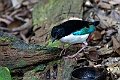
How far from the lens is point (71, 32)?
4.81 m

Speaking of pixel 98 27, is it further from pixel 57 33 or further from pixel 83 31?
pixel 57 33

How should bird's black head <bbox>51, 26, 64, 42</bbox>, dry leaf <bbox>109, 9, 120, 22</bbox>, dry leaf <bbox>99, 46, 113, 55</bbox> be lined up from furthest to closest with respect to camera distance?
1. dry leaf <bbox>109, 9, 120, 22</bbox>
2. dry leaf <bbox>99, 46, 113, 55</bbox>
3. bird's black head <bbox>51, 26, 64, 42</bbox>

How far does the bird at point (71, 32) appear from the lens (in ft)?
15.3

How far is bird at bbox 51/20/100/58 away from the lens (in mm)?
4676

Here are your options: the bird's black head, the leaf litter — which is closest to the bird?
the bird's black head

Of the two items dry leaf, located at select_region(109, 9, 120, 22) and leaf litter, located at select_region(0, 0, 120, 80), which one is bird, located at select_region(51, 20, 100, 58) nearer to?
leaf litter, located at select_region(0, 0, 120, 80)

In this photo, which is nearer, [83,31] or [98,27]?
[83,31]

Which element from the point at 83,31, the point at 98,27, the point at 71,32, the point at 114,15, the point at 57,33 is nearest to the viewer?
the point at 57,33

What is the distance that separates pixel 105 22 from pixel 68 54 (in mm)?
1705

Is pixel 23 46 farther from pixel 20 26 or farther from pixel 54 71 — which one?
pixel 20 26

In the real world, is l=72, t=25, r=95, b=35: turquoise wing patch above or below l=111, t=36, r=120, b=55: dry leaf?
above

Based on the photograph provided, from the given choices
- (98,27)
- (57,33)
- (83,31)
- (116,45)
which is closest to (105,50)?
(116,45)

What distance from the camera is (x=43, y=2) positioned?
7.50 m

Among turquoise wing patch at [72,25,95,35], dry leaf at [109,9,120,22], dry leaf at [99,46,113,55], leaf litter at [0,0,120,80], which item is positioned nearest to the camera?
turquoise wing patch at [72,25,95,35]
